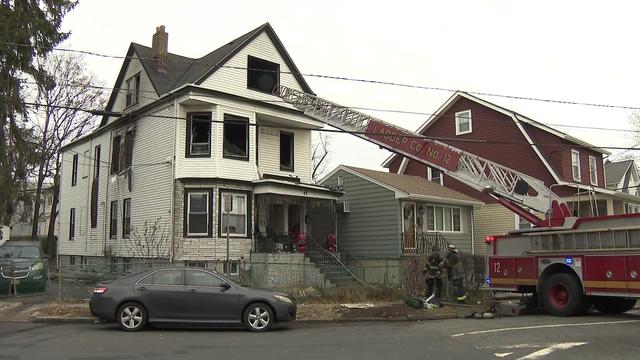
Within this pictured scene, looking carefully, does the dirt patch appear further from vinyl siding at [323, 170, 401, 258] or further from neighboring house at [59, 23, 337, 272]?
vinyl siding at [323, 170, 401, 258]

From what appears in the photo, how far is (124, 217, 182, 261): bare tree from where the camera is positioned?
19984 mm

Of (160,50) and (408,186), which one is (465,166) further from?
(160,50)

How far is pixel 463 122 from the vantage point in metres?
32.8

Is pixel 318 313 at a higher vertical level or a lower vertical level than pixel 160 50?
Answer: lower

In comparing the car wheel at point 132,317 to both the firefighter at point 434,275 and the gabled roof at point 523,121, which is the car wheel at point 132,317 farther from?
the gabled roof at point 523,121

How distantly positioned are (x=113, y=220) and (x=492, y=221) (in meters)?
18.6

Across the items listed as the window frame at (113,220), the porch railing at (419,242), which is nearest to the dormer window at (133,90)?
the window frame at (113,220)

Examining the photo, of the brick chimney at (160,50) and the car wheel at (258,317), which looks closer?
the car wheel at (258,317)

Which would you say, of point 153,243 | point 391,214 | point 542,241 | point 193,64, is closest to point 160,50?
point 193,64

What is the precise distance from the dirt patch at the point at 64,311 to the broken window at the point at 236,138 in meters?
7.87

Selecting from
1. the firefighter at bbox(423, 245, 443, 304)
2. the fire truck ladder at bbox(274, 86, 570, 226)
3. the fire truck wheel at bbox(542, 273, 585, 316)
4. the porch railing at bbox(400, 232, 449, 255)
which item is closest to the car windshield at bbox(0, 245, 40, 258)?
the fire truck ladder at bbox(274, 86, 570, 226)

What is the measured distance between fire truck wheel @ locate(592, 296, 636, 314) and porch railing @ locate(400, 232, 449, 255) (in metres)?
8.44

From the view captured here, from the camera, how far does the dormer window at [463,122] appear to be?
32.3m

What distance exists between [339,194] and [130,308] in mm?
12277
